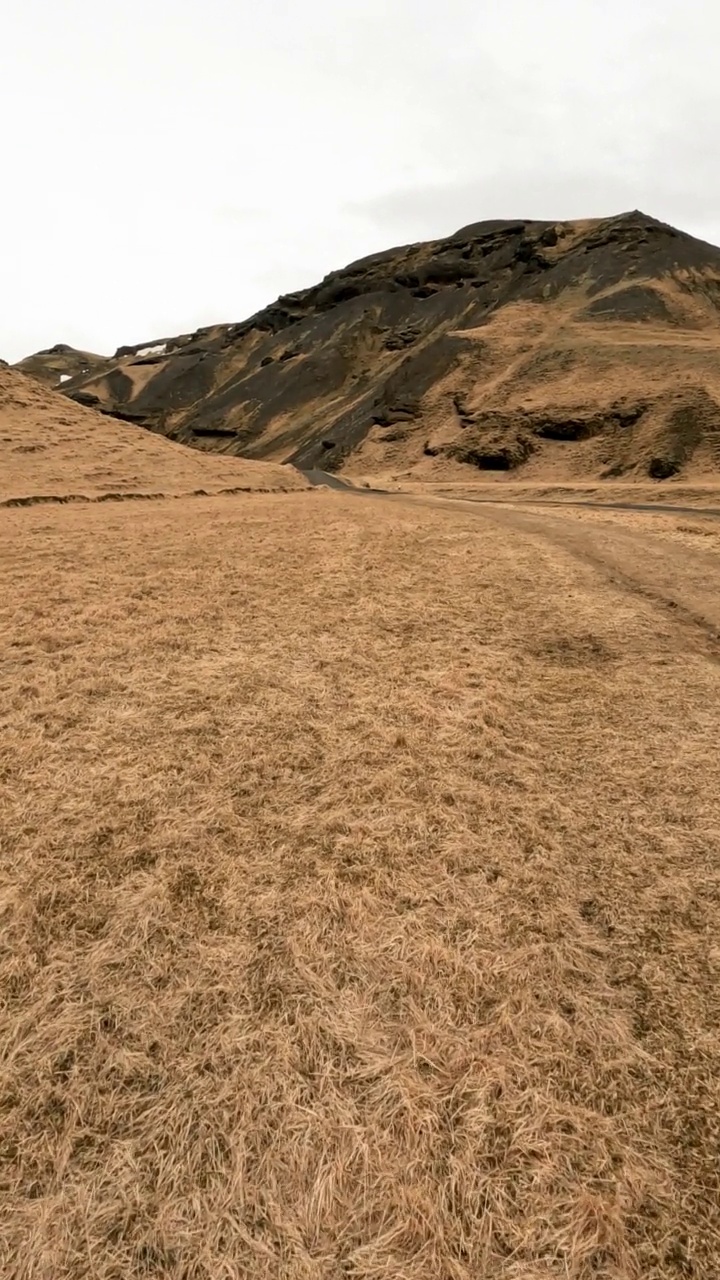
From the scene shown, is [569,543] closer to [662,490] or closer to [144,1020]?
[144,1020]

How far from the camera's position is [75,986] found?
14.0 feet

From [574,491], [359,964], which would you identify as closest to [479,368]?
[574,491]

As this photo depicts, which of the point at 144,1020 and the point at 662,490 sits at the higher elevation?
the point at 662,490

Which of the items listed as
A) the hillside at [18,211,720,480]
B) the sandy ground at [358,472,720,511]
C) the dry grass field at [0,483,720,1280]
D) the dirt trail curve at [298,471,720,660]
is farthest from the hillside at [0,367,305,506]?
the dry grass field at [0,483,720,1280]

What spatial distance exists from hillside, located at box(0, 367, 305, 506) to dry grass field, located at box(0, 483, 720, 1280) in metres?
26.8

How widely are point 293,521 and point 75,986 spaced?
911 inches

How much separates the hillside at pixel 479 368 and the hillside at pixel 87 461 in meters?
23.0

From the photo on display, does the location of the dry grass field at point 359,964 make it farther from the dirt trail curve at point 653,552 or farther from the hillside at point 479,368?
the hillside at point 479,368

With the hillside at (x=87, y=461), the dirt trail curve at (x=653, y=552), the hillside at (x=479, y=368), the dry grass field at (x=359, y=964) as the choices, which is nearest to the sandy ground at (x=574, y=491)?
the hillside at (x=479, y=368)

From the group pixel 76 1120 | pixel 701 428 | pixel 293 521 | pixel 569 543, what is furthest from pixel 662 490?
pixel 76 1120

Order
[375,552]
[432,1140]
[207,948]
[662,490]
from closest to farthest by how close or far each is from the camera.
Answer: [432,1140] → [207,948] → [375,552] → [662,490]

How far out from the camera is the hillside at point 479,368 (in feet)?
180

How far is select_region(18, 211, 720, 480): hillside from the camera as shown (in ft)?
180

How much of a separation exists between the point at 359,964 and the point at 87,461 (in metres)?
42.0
